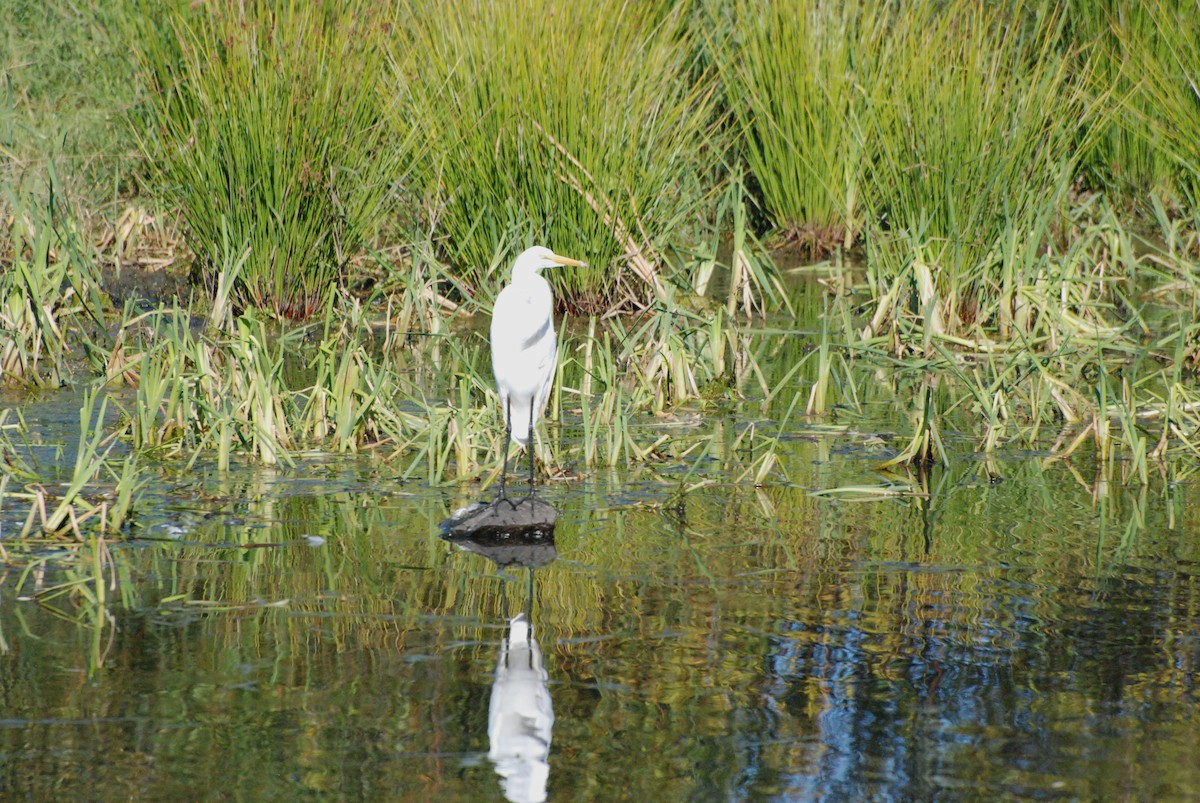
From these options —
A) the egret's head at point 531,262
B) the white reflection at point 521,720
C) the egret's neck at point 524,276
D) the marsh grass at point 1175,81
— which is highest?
the marsh grass at point 1175,81

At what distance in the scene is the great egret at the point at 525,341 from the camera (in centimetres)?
492

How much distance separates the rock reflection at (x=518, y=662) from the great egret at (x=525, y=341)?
326mm

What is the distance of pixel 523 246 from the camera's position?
790 cm

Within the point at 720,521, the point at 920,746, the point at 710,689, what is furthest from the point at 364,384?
the point at 920,746

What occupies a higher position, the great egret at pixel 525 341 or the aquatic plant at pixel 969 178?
the aquatic plant at pixel 969 178

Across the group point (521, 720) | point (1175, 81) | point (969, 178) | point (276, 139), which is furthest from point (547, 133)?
point (521, 720)

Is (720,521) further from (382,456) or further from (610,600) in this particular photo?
(382,456)

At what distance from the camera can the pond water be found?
9.74ft

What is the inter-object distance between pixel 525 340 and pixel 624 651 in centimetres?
154

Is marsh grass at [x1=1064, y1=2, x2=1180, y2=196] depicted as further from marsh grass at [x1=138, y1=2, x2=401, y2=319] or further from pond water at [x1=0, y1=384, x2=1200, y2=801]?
pond water at [x1=0, y1=384, x2=1200, y2=801]

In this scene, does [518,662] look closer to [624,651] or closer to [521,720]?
[624,651]

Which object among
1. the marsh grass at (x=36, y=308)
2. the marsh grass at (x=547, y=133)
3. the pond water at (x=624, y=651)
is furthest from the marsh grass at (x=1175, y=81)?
the marsh grass at (x=36, y=308)

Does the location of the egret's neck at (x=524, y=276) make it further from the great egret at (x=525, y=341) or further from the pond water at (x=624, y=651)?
the pond water at (x=624, y=651)

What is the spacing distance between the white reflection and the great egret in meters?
1.31
